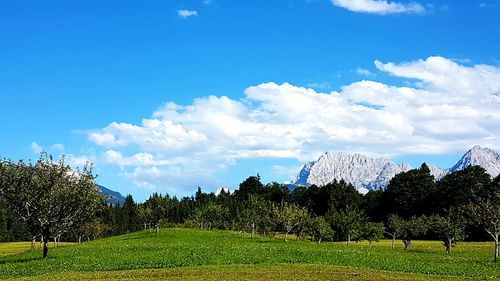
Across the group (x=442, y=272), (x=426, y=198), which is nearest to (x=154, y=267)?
(x=442, y=272)

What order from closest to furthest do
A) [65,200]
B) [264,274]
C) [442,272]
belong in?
[264,274], [442,272], [65,200]

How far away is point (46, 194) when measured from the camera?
2322 inches

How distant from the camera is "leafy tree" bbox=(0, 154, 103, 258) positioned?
2322 inches

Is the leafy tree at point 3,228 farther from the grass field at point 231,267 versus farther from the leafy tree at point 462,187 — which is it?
the leafy tree at point 462,187

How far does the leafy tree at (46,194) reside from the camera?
59.0m

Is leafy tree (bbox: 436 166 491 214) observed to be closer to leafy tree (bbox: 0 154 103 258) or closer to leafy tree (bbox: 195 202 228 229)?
leafy tree (bbox: 195 202 228 229)

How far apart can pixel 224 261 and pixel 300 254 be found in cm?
1100

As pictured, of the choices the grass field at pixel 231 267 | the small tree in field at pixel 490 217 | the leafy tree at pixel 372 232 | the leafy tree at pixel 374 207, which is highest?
the leafy tree at pixel 374 207

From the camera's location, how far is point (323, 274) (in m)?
40.6

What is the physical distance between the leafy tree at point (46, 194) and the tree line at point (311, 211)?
11cm

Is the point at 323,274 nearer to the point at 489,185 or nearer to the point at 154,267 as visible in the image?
the point at 154,267

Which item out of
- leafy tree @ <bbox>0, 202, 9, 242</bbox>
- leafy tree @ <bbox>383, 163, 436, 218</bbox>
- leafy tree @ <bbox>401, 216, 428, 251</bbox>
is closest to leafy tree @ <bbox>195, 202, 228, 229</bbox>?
leafy tree @ <bbox>383, 163, 436, 218</bbox>

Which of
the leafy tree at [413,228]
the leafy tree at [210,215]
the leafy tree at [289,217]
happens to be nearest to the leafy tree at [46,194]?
the leafy tree at [289,217]

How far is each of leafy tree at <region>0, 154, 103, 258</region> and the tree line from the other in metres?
0.11
